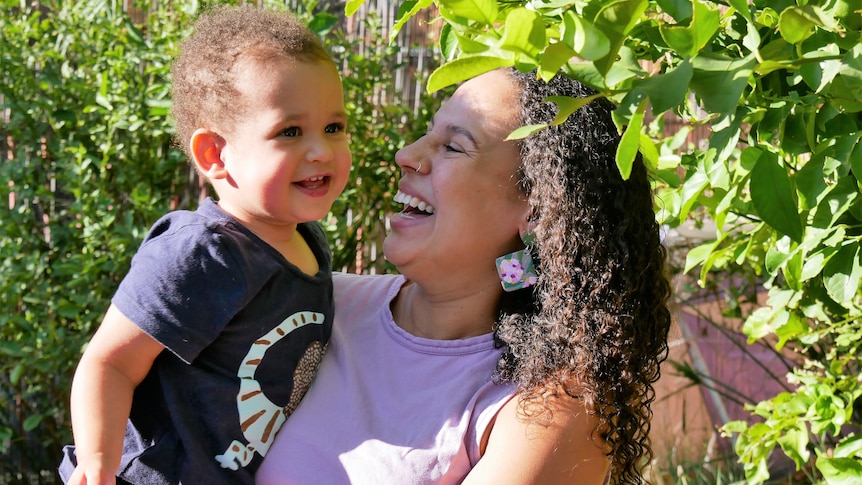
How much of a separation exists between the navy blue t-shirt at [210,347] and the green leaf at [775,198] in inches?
40.8

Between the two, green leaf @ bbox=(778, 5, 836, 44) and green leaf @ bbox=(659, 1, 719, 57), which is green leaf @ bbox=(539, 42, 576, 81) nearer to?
green leaf @ bbox=(659, 1, 719, 57)

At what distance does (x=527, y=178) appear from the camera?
1.95m

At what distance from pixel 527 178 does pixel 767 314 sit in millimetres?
772

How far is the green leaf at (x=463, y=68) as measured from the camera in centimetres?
90

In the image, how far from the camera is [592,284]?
1829mm

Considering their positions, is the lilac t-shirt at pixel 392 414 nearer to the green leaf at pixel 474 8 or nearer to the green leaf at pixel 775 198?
the green leaf at pixel 775 198

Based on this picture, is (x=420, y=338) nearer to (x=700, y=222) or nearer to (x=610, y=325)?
(x=610, y=325)

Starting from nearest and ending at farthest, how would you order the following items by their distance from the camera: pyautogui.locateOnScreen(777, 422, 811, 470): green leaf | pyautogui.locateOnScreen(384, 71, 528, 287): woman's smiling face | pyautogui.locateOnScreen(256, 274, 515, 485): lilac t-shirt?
pyautogui.locateOnScreen(256, 274, 515, 485): lilac t-shirt
pyautogui.locateOnScreen(384, 71, 528, 287): woman's smiling face
pyautogui.locateOnScreen(777, 422, 811, 470): green leaf

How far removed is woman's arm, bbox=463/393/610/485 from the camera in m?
1.73

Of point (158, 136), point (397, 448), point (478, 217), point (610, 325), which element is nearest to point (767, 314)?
point (610, 325)

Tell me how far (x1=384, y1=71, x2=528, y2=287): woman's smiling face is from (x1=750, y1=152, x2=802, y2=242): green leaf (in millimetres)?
874

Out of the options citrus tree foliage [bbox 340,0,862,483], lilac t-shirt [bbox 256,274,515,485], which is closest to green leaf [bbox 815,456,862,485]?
citrus tree foliage [bbox 340,0,862,483]

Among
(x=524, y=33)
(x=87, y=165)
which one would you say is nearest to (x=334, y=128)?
(x=524, y=33)

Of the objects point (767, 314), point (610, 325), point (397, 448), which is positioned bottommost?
point (767, 314)
